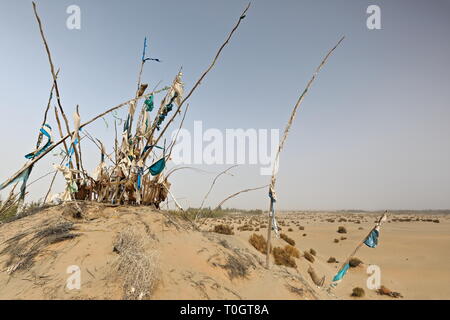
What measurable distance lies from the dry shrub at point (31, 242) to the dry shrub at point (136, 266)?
686 mm

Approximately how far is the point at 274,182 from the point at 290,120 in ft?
3.01

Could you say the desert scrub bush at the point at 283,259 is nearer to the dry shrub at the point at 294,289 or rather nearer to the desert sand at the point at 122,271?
the desert sand at the point at 122,271

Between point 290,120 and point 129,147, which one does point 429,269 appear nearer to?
point 290,120

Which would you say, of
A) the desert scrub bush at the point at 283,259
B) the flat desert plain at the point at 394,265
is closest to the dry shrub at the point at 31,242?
the flat desert plain at the point at 394,265

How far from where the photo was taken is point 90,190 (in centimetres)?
376

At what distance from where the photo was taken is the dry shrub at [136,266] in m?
2.11

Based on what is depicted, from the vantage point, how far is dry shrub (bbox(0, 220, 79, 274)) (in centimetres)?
258

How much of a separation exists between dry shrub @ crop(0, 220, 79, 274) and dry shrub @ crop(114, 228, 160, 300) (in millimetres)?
686

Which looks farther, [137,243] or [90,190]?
[90,190]

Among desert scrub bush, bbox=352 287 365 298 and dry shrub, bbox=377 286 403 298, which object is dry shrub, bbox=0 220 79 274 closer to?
desert scrub bush, bbox=352 287 365 298
